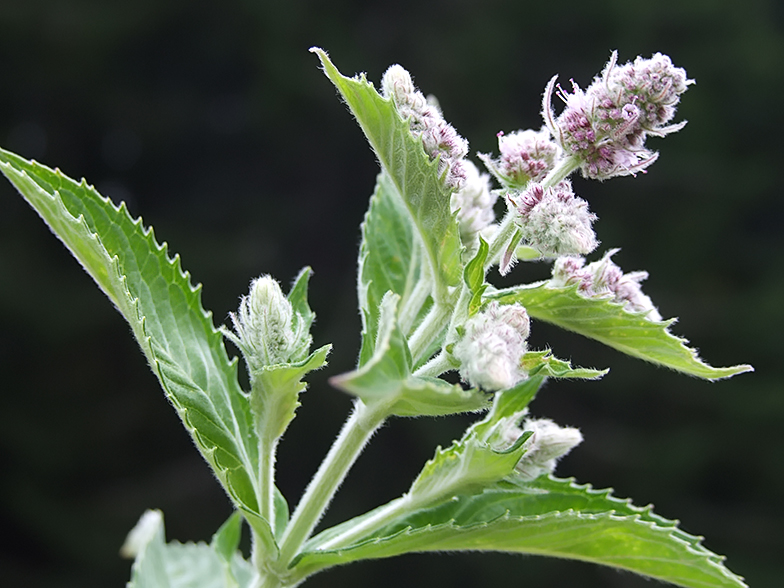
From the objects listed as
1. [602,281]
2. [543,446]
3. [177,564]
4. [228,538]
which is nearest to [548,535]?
[543,446]

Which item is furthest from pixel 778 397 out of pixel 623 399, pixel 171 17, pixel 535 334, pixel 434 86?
pixel 171 17

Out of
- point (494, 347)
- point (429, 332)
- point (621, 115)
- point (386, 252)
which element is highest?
point (621, 115)

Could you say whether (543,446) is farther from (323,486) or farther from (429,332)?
(323,486)

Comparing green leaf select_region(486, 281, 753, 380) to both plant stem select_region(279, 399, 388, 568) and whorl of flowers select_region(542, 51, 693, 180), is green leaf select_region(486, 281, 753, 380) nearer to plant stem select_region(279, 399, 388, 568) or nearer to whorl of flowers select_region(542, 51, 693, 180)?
whorl of flowers select_region(542, 51, 693, 180)

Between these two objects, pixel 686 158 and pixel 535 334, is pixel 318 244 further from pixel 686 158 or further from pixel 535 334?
pixel 686 158

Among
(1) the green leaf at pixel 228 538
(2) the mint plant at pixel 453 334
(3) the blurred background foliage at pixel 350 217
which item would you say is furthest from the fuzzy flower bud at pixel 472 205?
(3) the blurred background foliage at pixel 350 217

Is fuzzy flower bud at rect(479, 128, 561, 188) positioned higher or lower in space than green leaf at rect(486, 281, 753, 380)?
higher

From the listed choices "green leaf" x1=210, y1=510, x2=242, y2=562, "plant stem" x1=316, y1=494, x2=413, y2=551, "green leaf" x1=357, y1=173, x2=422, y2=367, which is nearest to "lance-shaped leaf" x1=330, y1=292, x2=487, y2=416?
"plant stem" x1=316, y1=494, x2=413, y2=551
